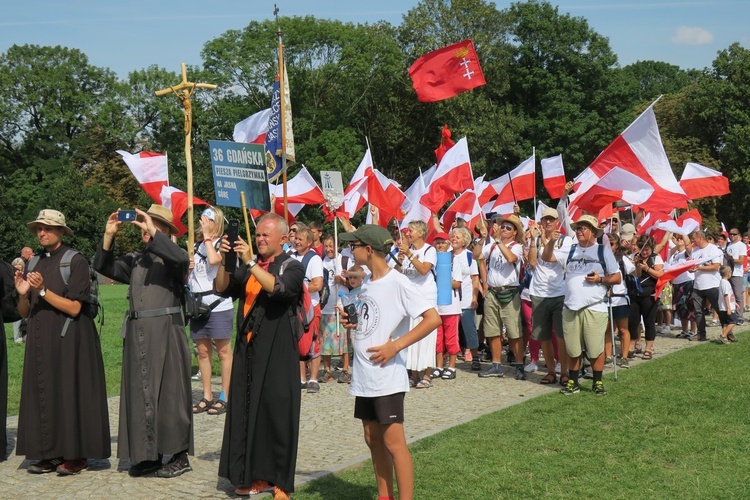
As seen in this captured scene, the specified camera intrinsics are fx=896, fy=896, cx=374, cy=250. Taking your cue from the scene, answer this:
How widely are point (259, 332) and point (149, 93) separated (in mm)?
63015

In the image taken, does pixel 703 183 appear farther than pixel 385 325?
Yes

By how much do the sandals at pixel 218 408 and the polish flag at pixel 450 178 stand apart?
614 cm

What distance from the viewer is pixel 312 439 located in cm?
883

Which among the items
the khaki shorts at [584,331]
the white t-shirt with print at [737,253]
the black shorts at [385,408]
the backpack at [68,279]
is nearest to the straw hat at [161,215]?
the backpack at [68,279]

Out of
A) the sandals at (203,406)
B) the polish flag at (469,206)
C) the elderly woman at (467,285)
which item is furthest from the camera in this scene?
the polish flag at (469,206)

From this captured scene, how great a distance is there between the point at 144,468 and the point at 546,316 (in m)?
6.13

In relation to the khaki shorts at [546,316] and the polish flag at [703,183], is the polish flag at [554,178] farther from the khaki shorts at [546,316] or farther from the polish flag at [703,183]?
the khaki shorts at [546,316]

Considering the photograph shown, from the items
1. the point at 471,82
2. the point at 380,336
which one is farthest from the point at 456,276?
the point at 380,336

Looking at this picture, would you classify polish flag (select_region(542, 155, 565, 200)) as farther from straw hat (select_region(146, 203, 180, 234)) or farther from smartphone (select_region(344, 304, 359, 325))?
smartphone (select_region(344, 304, 359, 325))

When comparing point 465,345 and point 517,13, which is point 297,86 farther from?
point 465,345

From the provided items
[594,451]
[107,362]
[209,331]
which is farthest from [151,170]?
[594,451]

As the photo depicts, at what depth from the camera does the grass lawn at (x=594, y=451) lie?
673 centimetres

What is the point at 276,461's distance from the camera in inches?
264

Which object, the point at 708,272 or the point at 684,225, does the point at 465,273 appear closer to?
the point at 708,272
